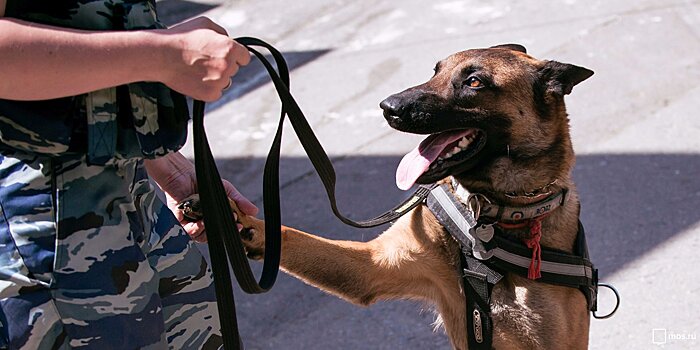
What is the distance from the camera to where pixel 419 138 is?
5258mm

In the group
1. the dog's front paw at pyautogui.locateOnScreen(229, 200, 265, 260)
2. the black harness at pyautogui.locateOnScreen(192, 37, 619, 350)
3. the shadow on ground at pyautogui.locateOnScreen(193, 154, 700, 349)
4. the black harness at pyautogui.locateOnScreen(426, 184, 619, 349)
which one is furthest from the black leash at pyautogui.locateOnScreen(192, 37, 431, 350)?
the shadow on ground at pyautogui.locateOnScreen(193, 154, 700, 349)

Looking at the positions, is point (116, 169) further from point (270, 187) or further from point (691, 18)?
point (691, 18)

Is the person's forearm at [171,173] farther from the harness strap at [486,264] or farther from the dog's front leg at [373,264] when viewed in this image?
the harness strap at [486,264]

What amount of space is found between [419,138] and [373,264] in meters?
2.47

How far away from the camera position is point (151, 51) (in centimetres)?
156

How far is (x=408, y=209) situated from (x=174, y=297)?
1.02m

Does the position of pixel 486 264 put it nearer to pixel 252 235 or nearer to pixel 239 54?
pixel 252 235

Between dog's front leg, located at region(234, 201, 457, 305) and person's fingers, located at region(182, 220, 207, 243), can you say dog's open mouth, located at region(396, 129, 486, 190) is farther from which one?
person's fingers, located at region(182, 220, 207, 243)

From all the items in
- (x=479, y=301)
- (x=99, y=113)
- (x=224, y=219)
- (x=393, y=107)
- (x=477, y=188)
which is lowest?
(x=479, y=301)

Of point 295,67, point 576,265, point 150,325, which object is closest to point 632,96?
point 295,67

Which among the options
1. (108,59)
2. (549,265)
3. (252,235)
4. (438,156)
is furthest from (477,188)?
(108,59)

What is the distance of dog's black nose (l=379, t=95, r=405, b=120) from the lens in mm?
2648

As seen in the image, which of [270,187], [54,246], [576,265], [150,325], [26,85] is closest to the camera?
[26,85]

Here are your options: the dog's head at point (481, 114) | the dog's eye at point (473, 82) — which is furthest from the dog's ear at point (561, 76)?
the dog's eye at point (473, 82)
